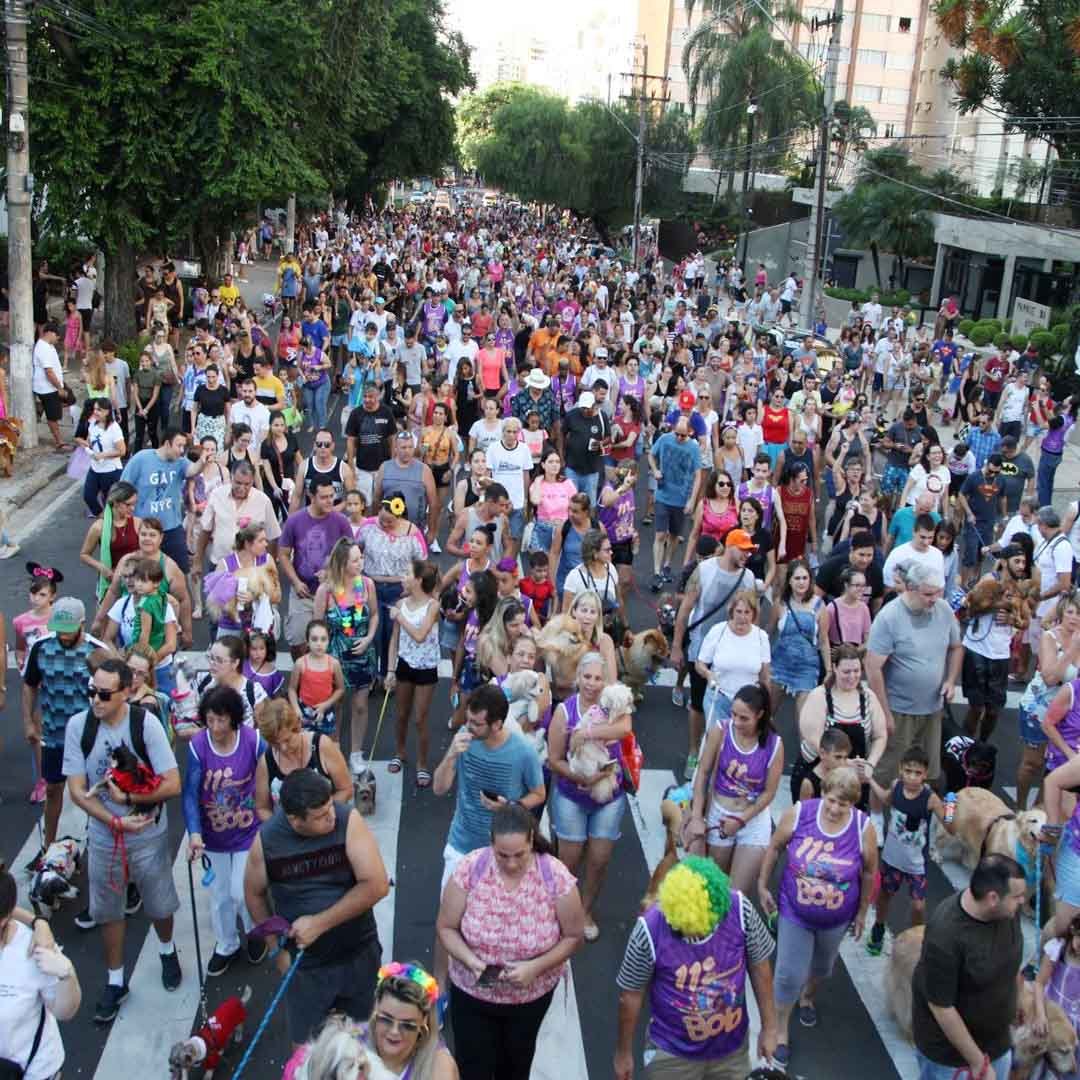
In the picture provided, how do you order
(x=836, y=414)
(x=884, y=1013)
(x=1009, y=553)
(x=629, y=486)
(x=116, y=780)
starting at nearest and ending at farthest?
(x=116, y=780) < (x=884, y=1013) < (x=1009, y=553) < (x=629, y=486) < (x=836, y=414)

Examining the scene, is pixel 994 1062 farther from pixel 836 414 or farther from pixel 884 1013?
pixel 836 414

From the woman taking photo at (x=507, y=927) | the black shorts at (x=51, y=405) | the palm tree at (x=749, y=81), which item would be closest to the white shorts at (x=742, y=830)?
the woman taking photo at (x=507, y=927)

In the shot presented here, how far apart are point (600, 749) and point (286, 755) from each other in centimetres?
146

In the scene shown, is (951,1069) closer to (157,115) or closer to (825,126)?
(157,115)

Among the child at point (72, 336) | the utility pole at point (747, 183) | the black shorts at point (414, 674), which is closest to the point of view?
the black shorts at point (414, 674)

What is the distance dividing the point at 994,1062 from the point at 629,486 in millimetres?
6534

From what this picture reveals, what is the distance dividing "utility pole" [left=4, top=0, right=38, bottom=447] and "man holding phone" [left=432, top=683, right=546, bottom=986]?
12.7 meters

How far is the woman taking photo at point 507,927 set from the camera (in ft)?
14.7

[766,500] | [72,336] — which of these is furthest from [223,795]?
[72,336]

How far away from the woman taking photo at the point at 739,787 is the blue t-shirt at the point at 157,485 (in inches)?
202

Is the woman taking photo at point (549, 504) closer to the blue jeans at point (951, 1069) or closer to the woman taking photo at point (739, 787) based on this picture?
the woman taking photo at point (739, 787)

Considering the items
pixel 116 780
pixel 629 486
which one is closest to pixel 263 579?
pixel 116 780

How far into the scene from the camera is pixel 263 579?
26.6ft

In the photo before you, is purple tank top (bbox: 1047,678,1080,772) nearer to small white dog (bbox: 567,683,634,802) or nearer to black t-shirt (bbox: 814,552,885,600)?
black t-shirt (bbox: 814,552,885,600)
